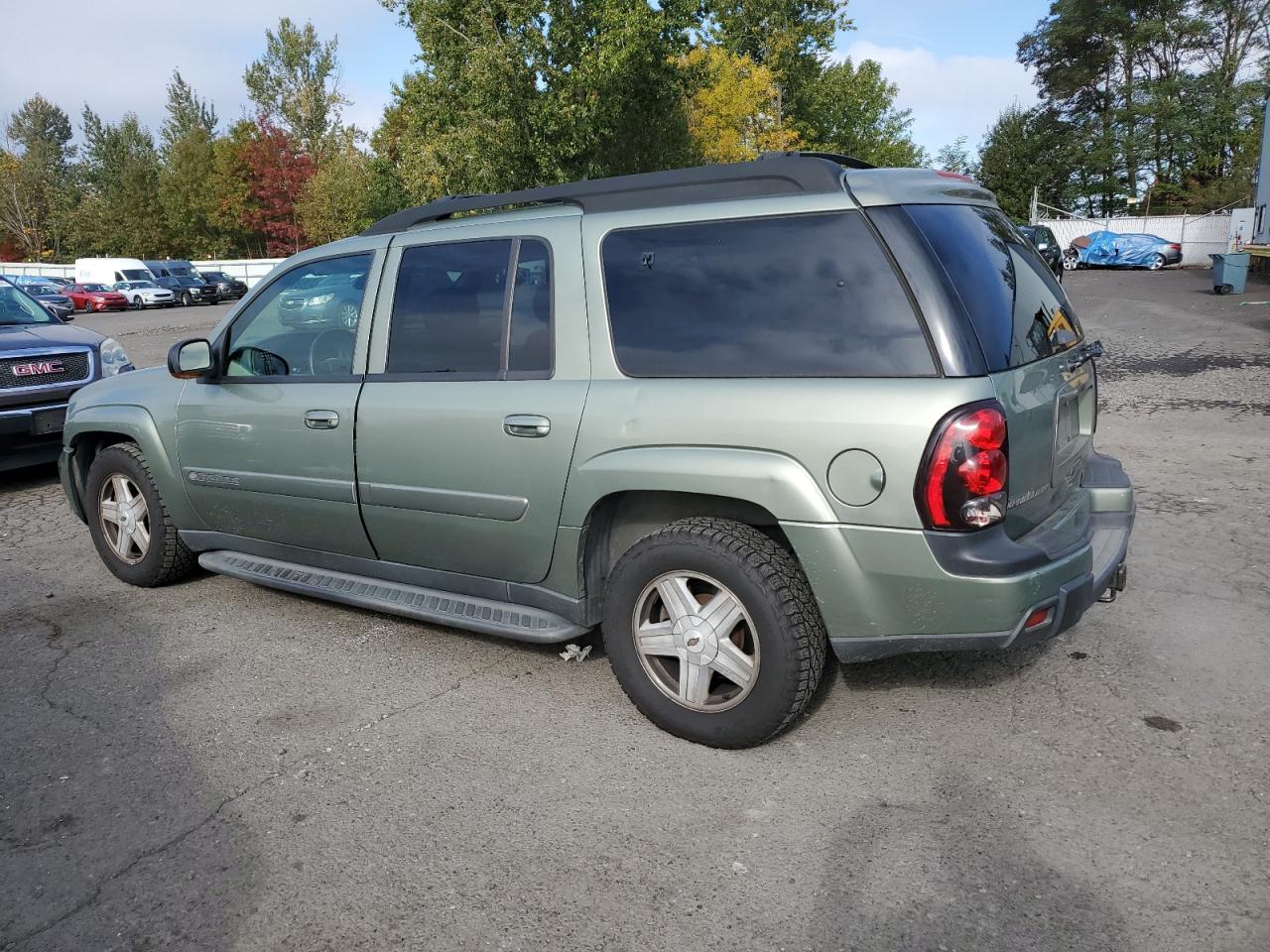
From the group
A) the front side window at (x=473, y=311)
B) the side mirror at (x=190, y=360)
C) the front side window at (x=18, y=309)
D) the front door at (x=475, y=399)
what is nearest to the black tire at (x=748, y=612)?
the front door at (x=475, y=399)

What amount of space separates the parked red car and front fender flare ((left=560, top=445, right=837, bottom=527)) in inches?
1638

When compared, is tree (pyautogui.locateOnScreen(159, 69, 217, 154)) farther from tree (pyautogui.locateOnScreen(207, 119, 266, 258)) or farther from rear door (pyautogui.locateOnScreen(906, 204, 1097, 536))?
rear door (pyautogui.locateOnScreen(906, 204, 1097, 536))

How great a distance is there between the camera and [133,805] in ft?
10.5

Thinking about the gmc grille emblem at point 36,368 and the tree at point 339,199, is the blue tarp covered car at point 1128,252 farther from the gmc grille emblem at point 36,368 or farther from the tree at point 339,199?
the gmc grille emblem at point 36,368

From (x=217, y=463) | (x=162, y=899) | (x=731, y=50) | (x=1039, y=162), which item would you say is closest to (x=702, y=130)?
(x=731, y=50)

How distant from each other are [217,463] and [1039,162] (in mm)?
60753

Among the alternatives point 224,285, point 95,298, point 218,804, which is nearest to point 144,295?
point 95,298

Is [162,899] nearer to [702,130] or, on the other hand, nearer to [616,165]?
[616,165]

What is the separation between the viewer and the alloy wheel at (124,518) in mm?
5273

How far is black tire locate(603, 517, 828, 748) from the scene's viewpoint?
3.18m

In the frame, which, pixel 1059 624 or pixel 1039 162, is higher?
pixel 1039 162

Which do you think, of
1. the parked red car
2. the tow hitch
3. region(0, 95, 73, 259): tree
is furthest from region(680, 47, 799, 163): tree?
region(0, 95, 73, 259): tree

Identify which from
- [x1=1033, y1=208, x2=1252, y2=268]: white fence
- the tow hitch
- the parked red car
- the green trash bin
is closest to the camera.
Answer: the tow hitch

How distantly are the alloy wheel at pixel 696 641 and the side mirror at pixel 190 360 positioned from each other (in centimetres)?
253
